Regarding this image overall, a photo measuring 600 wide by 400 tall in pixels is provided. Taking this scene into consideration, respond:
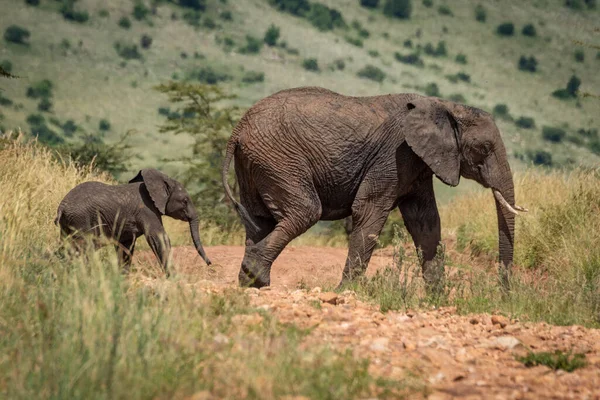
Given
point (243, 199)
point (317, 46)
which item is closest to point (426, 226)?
point (243, 199)

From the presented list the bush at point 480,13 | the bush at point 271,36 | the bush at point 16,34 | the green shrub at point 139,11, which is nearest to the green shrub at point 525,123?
the bush at point 480,13

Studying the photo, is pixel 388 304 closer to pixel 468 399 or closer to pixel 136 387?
pixel 468 399

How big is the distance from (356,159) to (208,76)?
57143 millimetres

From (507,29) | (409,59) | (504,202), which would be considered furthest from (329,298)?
(507,29)

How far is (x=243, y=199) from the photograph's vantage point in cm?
1012

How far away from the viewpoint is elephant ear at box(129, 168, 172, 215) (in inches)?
459

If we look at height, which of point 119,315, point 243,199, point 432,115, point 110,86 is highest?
point 432,115

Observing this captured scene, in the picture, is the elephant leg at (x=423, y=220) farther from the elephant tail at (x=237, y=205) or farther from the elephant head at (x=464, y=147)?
the elephant tail at (x=237, y=205)

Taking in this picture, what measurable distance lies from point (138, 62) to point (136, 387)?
6244cm

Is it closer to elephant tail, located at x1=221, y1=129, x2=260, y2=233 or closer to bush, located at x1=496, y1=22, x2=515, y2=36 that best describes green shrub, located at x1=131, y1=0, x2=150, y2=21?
bush, located at x1=496, y1=22, x2=515, y2=36

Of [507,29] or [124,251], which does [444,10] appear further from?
[124,251]

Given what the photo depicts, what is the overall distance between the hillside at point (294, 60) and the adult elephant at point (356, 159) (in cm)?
4292

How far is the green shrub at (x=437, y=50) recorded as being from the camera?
79125 mm

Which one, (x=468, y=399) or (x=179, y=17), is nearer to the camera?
(x=468, y=399)
